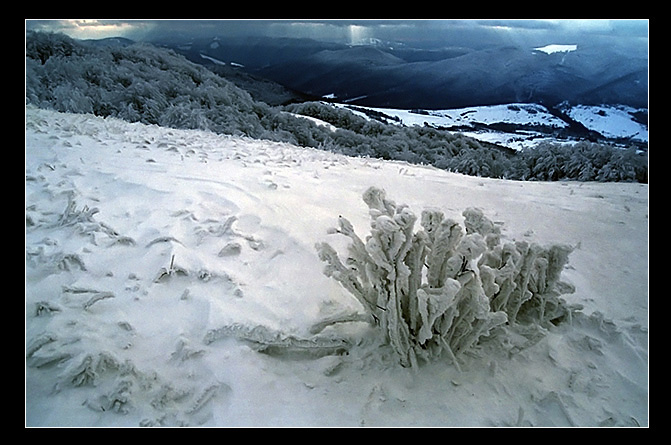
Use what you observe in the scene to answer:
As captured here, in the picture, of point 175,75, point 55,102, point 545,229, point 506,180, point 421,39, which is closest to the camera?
point 421,39

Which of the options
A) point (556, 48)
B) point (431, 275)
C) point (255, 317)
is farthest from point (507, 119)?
point (255, 317)

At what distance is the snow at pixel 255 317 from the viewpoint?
729 millimetres

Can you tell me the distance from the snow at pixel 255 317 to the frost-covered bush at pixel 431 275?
0.06 m

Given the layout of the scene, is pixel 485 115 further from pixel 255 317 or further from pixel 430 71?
pixel 255 317

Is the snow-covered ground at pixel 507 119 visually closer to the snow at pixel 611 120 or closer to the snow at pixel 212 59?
the snow at pixel 611 120

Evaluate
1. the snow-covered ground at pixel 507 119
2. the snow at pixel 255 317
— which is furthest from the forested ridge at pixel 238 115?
the snow at pixel 255 317

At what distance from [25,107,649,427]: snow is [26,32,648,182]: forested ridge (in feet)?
1.42

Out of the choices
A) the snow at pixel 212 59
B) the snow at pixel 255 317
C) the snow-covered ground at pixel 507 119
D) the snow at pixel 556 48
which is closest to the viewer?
the snow at pixel 255 317

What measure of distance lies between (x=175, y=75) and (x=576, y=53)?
3.36m

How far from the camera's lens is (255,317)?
3.16 feet

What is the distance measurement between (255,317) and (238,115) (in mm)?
3392

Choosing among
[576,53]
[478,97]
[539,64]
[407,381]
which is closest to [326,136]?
[478,97]
